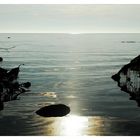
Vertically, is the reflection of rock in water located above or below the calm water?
above

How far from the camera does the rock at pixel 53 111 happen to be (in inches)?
1110

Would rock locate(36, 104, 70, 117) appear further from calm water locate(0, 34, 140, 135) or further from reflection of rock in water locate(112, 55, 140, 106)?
reflection of rock in water locate(112, 55, 140, 106)

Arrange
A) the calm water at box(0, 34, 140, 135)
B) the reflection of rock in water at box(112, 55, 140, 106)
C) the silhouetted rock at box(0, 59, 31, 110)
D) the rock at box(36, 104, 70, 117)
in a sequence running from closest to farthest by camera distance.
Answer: the calm water at box(0, 34, 140, 135) → the rock at box(36, 104, 70, 117) → the silhouetted rock at box(0, 59, 31, 110) → the reflection of rock in water at box(112, 55, 140, 106)

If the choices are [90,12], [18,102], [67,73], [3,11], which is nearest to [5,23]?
[3,11]

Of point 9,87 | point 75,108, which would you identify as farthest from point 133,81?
point 9,87

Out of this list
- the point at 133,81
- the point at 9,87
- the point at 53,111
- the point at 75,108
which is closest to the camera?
the point at 53,111

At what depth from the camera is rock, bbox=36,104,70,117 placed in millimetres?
28188

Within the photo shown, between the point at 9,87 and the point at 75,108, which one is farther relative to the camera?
the point at 9,87

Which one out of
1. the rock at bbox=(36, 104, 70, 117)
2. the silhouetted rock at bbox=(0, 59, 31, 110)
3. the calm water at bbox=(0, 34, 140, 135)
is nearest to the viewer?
the calm water at bbox=(0, 34, 140, 135)

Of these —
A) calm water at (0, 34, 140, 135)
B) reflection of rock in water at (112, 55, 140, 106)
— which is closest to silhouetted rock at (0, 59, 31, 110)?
calm water at (0, 34, 140, 135)

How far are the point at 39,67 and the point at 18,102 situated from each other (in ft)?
97.1

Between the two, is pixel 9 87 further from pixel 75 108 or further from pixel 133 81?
pixel 133 81

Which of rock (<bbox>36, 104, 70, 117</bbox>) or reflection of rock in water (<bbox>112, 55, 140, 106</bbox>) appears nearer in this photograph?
rock (<bbox>36, 104, 70, 117</bbox>)

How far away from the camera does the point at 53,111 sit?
28.6 meters
